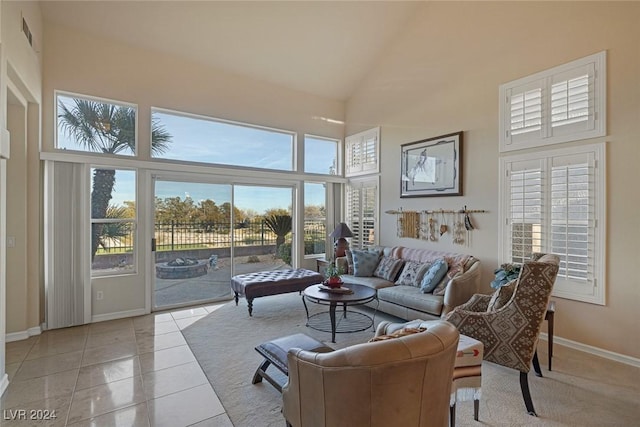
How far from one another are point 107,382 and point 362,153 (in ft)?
17.9

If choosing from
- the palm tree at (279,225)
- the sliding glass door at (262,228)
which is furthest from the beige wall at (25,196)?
the palm tree at (279,225)

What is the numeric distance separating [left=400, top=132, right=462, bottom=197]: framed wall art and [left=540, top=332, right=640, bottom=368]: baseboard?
2.19 metres

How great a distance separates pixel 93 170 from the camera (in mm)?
4527

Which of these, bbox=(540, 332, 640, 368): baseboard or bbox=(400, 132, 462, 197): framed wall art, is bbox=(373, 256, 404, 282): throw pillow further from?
bbox=(540, 332, 640, 368): baseboard

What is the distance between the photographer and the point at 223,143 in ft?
18.6

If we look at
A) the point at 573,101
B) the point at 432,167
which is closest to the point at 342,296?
the point at 432,167

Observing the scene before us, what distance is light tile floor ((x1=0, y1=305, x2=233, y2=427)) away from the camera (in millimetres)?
2365

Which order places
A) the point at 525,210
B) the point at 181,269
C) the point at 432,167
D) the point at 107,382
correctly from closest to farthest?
the point at 107,382 < the point at 525,210 < the point at 432,167 < the point at 181,269

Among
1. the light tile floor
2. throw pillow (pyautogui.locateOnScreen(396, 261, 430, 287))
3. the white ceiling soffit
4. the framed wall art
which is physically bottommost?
the light tile floor

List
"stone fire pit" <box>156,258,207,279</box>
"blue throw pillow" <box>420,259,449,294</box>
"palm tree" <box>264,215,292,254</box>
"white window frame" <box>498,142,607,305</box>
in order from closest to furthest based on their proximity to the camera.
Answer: "white window frame" <box>498,142,607,305</box> → "blue throw pillow" <box>420,259,449,294</box> → "stone fire pit" <box>156,258,207,279</box> → "palm tree" <box>264,215,292,254</box>

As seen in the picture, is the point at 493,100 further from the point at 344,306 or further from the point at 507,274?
the point at 344,306

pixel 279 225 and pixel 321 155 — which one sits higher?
pixel 321 155

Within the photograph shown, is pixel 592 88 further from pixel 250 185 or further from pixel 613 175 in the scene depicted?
pixel 250 185

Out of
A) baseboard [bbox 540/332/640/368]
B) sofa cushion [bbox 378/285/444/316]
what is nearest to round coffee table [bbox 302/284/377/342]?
sofa cushion [bbox 378/285/444/316]
